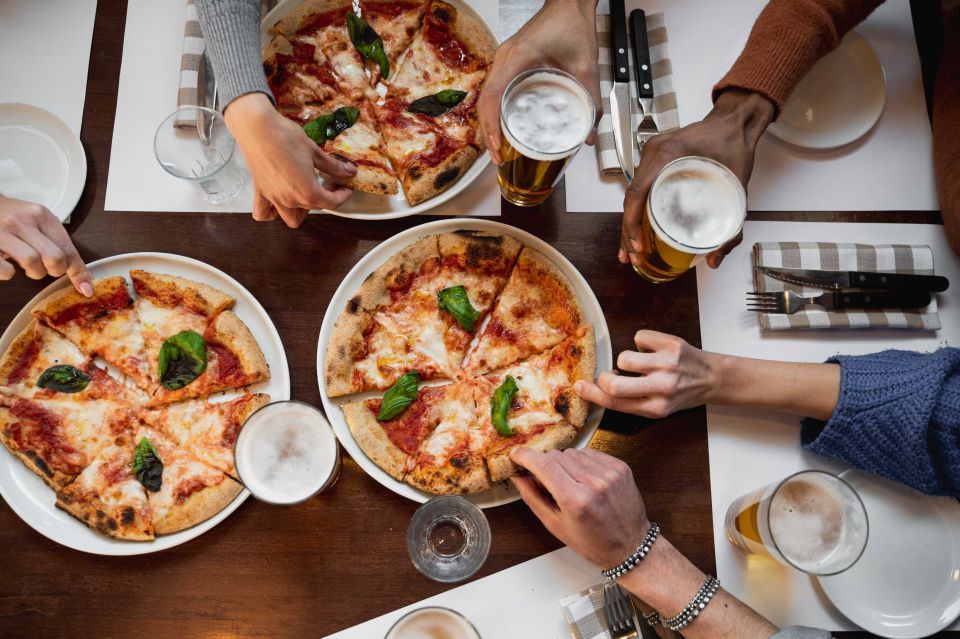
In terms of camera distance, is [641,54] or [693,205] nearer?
[693,205]

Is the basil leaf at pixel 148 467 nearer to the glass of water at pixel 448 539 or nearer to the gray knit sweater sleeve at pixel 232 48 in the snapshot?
the glass of water at pixel 448 539

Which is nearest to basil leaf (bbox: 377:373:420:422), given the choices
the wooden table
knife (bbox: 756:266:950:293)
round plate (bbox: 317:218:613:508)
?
round plate (bbox: 317:218:613:508)

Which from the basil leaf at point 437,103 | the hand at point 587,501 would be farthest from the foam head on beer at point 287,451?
the basil leaf at point 437,103

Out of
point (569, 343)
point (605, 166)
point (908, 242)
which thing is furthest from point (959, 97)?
point (569, 343)

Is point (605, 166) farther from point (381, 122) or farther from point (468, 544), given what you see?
point (468, 544)

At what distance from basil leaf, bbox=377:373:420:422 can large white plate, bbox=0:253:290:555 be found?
0.35 meters

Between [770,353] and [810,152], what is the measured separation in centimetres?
83

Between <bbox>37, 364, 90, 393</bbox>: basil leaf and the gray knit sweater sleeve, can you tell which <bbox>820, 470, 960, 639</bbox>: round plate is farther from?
<bbox>37, 364, 90, 393</bbox>: basil leaf

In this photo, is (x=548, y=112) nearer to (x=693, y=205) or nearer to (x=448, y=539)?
(x=693, y=205)

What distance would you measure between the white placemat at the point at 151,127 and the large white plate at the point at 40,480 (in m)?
0.25

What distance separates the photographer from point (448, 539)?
250cm

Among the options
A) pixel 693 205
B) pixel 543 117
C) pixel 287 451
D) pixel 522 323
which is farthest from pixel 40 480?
pixel 693 205

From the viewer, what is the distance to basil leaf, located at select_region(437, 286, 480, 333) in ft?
8.46

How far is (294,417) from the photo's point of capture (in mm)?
2389
